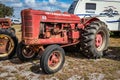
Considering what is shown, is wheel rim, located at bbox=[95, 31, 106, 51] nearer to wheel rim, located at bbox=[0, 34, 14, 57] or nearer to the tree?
wheel rim, located at bbox=[0, 34, 14, 57]

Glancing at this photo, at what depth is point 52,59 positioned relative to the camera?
22.9 feet

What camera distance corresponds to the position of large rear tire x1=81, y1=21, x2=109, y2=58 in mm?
8250

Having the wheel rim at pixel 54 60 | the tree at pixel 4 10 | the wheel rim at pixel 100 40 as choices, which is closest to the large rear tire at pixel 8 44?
the wheel rim at pixel 54 60

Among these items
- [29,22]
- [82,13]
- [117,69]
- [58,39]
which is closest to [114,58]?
[117,69]

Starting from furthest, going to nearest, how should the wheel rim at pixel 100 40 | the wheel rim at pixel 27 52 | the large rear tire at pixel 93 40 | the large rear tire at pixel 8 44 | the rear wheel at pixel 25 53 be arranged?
1. the wheel rim at pixel 100 40
2. the large rear tire at pixel 8 44
3. the large rear tire at pixel 93 40
4. the wheel rim at pixel 27 52
5. the rear wheel at pixel 25 53

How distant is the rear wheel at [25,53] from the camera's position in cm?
790

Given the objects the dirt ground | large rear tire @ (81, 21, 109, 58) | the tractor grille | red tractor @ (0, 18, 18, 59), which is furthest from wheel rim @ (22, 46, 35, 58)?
large rear tire @ (81, 21, 109, 58)

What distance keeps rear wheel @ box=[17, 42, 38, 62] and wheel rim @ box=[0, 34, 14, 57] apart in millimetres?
740

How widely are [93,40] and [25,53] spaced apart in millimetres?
2279

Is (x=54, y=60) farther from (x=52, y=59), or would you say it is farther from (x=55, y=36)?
(x=55, y=36)

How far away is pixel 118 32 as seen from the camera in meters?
16.8

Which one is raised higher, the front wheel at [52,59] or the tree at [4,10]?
the tree at [4,10]

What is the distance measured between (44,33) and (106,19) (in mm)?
8898

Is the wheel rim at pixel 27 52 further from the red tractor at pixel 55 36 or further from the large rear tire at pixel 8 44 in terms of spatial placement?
the large rear tire at pixel 8 44
